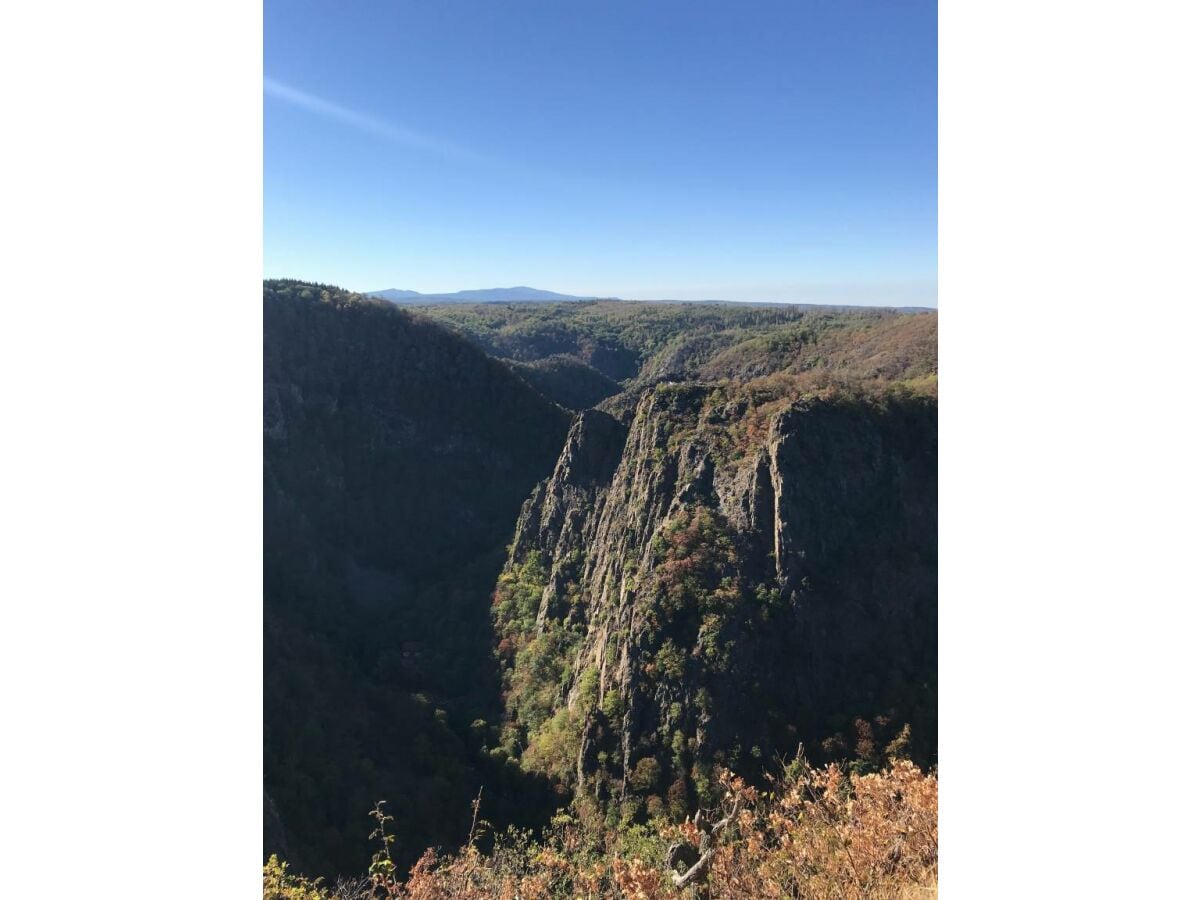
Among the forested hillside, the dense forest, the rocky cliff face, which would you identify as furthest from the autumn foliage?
the forested hillside

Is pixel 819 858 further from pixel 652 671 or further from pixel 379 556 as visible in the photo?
pixel 379 556

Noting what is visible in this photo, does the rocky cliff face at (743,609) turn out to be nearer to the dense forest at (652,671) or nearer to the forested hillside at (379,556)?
the dense forest at (652,671)

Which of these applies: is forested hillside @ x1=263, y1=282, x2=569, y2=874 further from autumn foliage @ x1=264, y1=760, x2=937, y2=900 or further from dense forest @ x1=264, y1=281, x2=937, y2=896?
autumn foliage @ x1=264, y1=760, x2=937, y2=900

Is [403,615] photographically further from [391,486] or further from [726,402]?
[726,402]

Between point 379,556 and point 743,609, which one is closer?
point 743,609

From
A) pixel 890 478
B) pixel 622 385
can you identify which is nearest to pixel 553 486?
pixel 890 478

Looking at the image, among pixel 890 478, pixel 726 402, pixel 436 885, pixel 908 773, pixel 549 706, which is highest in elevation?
pixel 726 402

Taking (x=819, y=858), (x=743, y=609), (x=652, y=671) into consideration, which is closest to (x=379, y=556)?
(x=652, y=671)

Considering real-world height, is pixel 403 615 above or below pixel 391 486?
below
